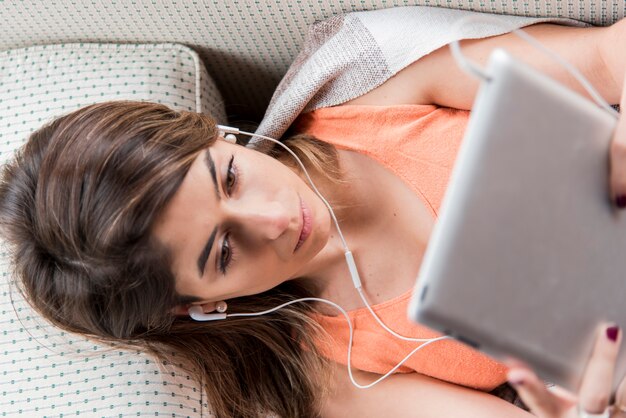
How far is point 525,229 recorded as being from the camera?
1.81 feet

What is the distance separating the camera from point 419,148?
3.45 feet

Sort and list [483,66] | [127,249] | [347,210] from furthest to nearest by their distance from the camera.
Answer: [347,210] → [483,66] → [127,249]

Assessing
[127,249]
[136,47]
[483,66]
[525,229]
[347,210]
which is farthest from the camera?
[136,47]

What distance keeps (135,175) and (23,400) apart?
0.45 meters

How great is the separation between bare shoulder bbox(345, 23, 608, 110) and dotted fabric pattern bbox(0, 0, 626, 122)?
0.09 m

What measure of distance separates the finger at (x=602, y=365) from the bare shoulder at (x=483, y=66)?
44 centimetres

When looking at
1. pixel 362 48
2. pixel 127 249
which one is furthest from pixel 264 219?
pixel 362 48

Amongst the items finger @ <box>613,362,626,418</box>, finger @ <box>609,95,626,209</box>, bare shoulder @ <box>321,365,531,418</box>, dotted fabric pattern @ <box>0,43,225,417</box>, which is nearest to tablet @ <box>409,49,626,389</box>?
finger @ <box>609,95,626,209</box>

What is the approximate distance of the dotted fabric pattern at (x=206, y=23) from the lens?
1.14m

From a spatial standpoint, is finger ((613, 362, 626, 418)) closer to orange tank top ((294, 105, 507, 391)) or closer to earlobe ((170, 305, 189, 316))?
orange tank top ((294, 105, 507, 391))

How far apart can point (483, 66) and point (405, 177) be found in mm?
198

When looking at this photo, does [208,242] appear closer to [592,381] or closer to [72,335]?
[72,335]

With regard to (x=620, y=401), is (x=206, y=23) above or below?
above

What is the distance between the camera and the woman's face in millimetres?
868
